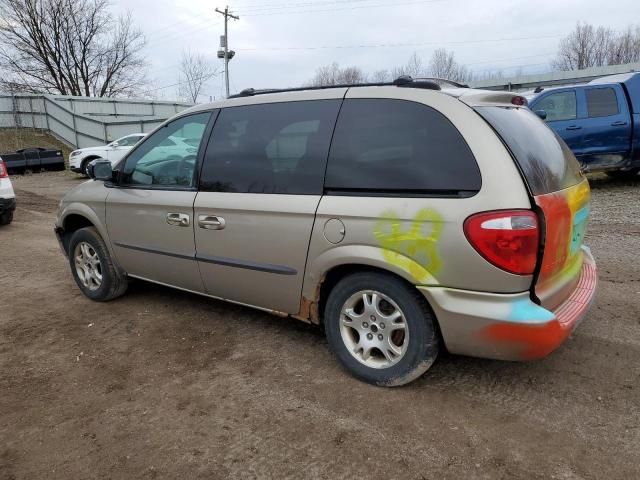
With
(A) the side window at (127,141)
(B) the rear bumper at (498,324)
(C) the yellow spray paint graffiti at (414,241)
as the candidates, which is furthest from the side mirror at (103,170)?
(A) the side window at (127,141)

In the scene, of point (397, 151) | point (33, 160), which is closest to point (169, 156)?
point (397, 151)

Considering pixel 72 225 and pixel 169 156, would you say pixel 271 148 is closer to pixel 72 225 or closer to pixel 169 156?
pixel 169 156

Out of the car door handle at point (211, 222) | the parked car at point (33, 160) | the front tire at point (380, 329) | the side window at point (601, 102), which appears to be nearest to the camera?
the front tire at point (380, 329)

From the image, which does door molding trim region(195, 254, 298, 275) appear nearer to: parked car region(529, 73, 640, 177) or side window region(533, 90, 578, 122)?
parked car region(529, 73, 640, 177)

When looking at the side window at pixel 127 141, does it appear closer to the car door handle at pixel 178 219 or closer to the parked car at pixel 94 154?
the parked car at pixel 94 154

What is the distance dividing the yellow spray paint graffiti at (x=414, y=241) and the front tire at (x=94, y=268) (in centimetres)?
285

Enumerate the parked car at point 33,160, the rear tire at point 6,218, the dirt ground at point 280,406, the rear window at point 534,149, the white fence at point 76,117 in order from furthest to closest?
the white fence at point 76,117 → the parked car at point 33,160 → the rear tire at point 6,218 → the rear window at point 534,149 → the dirt ground at point 280,406

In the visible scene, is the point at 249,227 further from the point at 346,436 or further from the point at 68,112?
the point at 68,112

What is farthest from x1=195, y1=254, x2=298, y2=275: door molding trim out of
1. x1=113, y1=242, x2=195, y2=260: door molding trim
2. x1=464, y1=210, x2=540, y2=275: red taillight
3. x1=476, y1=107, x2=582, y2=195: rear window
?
x1=476, y1=107, x2=582, y2=195: rear window

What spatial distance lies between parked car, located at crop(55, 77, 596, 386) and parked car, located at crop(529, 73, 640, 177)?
6.61 m

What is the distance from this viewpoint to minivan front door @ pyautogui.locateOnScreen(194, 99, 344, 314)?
3090mm

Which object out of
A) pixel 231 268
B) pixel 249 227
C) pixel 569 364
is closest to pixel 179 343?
pixel 231 268

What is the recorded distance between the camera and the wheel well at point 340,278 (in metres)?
2.75

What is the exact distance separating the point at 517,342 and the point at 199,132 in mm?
2654
